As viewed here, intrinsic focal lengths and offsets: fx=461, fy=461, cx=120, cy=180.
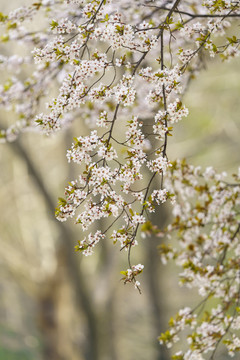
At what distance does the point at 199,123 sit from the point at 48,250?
4.16 metres

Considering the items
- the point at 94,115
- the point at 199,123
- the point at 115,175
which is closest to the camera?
the point at 115,175

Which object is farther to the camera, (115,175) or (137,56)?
(137,56)

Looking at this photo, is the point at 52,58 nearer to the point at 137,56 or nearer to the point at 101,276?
the point at 137,56

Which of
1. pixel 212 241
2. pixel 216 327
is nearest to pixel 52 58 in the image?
pixel 212 241

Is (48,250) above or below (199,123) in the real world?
below

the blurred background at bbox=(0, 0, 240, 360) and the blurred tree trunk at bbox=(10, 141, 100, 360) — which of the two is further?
the blurred background at bbox=(0, 0, 240, 360)

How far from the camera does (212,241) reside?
10.6 ft

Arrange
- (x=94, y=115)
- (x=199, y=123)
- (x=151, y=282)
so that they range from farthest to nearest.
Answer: (x=199, y=123) → (x=151, y=282) → (x=94, y=115)

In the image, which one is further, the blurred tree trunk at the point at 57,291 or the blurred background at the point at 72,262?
the blurred background at the point at 72,262

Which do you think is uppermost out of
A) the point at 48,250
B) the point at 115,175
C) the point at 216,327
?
the point at 48,250

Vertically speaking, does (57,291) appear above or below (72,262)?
above

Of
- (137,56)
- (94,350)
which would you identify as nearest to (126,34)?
(137,56)

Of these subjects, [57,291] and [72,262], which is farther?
[57,291]

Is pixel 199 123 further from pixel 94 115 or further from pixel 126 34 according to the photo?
pixel 126 34
